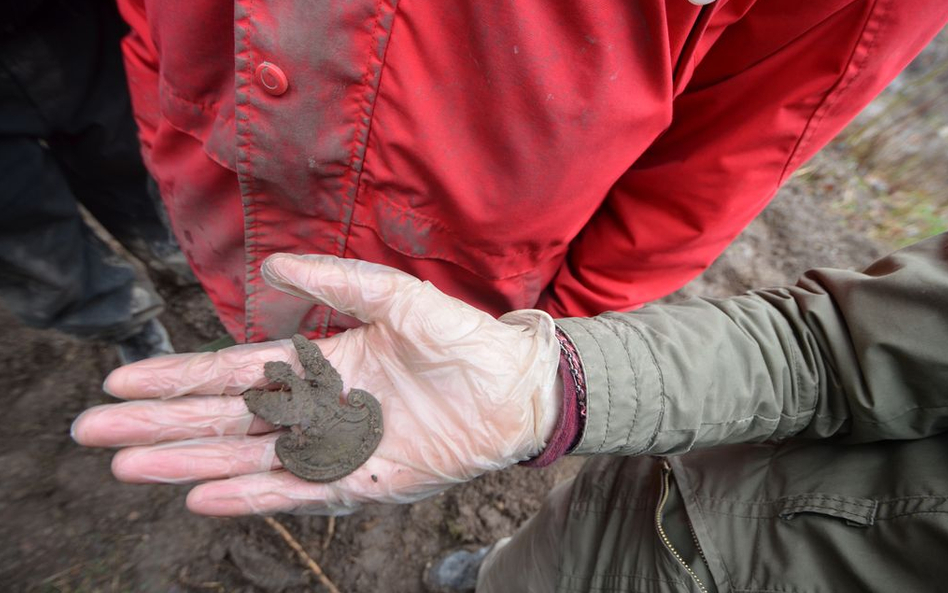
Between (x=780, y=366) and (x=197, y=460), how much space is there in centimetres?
136

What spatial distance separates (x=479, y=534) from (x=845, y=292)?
1.67m

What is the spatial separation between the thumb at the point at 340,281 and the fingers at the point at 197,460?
405 millimetres

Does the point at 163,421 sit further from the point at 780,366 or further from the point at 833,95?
the point at 833,95

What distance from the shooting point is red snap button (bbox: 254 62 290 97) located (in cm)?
91

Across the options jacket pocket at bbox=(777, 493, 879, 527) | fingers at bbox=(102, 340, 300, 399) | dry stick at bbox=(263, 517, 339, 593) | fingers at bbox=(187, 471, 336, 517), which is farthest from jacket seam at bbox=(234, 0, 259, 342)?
jacket pocket at bbox=(777, 493, 879, 527)

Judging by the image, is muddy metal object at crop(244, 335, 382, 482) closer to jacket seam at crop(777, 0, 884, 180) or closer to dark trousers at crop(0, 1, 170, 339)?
dark trousers at crop(0, 1, 170, 339)

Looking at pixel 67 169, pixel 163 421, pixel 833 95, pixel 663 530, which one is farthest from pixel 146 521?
pixel 833 95

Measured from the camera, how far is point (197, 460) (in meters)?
1.20

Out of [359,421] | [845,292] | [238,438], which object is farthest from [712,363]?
[238,438]

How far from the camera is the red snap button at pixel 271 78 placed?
909mm

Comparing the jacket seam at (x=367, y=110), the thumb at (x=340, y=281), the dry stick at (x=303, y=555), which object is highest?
the jacket seam at (x=367, y=110)

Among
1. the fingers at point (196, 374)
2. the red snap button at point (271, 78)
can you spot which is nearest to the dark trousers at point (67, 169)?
the fingers at point (196, 374)

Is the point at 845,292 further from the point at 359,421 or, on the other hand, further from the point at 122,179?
the point at 122,179

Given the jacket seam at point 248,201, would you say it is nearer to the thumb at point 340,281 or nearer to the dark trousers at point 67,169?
the thumb at point 340,281
